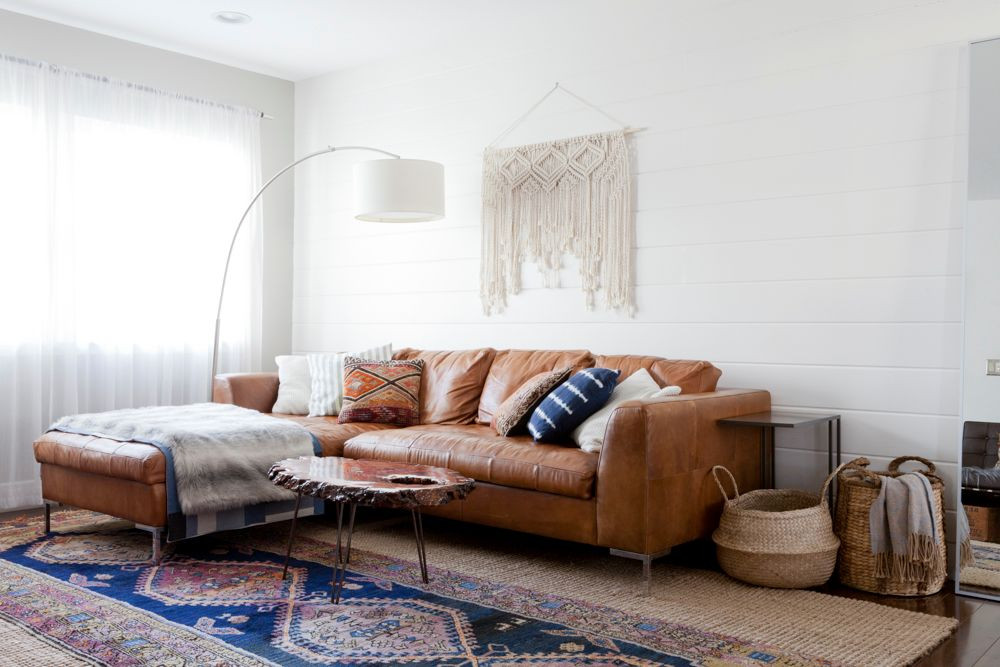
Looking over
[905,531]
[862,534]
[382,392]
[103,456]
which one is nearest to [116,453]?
[103,456]

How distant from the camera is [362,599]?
9.95 ft

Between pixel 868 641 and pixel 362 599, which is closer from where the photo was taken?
pixel 868 641

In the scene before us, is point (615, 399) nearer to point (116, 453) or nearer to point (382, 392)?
point (382, 392)

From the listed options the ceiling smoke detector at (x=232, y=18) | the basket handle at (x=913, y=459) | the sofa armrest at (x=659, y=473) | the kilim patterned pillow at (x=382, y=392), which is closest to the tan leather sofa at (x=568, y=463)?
the sofa armrest at (x=659, y=473)

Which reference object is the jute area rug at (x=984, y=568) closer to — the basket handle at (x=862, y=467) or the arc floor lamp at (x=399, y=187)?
the basket handle at (x=862, y=467)

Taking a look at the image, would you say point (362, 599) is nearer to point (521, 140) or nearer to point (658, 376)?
point (658, 376)

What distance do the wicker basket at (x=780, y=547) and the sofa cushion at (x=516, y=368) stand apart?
1152mm

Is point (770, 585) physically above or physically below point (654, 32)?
below

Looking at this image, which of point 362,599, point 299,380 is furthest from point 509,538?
point 299,380

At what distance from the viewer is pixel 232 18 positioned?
4840 millimetres

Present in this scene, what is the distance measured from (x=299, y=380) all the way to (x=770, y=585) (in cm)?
273

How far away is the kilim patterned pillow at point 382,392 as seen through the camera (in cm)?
450

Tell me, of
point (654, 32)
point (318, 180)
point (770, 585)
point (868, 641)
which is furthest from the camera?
point (318, 180)

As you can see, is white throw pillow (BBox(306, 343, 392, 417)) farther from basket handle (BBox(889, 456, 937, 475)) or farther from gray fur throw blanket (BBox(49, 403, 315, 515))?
basket handle (BBox(889, 456, 937, 475))
